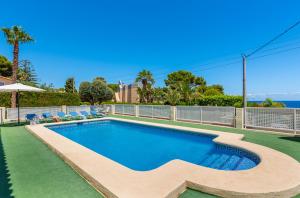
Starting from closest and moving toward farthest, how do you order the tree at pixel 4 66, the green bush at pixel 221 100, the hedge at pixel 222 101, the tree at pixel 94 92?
the hedge at pixel 222 101
the green bush at pixel 221 100
the tree at pixel 94 92
the tree at pixel 4 66

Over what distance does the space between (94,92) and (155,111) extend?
15419 millimetres

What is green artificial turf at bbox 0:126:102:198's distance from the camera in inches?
134

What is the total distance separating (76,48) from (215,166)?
3023 centimetres

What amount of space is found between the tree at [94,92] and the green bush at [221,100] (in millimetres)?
15633

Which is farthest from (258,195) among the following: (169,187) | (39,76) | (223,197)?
(39,76)

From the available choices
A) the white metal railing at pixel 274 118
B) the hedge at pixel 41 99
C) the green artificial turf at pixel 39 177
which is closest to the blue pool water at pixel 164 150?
the green artificial turf at pixel 39 177

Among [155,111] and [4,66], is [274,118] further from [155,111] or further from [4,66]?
[4,66]

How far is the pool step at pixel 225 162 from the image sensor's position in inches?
207

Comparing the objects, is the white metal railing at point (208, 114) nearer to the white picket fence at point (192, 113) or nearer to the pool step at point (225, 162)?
the white picket fence at point (192, 113)

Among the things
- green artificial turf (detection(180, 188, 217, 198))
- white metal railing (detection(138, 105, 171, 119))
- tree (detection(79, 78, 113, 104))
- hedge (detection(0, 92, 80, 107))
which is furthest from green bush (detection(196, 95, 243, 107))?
tree (detection(79, 78, 113, 104))

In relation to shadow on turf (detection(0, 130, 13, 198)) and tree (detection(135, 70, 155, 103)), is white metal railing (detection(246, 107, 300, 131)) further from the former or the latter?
tree (detection(135, 70, 155, 103))

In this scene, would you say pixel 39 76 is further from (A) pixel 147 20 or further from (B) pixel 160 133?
(B) pixel 160 133

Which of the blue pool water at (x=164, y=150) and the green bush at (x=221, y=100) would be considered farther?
the green bush at (x=221, y=100)

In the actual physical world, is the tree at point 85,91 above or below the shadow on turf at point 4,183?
above
